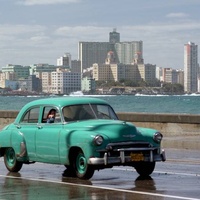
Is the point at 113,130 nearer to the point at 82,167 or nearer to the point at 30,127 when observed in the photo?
the point at 82,167

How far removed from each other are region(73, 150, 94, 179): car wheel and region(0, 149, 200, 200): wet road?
0.51 feet

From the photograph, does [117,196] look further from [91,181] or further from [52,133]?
[52,133]

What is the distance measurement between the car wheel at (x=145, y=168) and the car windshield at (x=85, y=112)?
113cm

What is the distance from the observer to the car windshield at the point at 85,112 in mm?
16406

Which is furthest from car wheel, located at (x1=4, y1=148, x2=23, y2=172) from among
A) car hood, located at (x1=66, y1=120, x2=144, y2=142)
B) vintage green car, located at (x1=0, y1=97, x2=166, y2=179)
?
car hood, located at (x1=66, y1=120, x2=144, y2=142)

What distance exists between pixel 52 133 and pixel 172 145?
9.79 m

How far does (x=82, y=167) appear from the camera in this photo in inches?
618

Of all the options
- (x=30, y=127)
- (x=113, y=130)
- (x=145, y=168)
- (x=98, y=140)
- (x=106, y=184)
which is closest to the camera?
(x=106, y=184)

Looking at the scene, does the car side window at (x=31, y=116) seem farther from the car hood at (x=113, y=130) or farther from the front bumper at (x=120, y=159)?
the front bumper at (x=120, y=159)

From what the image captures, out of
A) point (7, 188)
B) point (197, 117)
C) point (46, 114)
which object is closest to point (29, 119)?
point (46, 114)

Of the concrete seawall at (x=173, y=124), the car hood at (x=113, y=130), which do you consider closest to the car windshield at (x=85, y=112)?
the car hood at (x=113, y=130)

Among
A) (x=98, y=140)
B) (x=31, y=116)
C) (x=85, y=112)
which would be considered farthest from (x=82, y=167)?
(x=31, y=116)

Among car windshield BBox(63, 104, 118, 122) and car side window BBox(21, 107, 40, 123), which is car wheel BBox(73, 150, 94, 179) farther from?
car side window BBox(21, 107, 40, 123)

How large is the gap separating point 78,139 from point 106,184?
1095 mm
